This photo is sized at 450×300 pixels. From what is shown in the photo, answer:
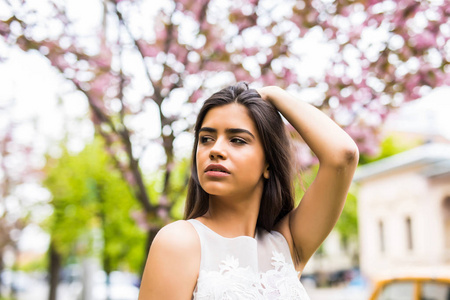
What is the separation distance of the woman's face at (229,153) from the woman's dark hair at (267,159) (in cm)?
2

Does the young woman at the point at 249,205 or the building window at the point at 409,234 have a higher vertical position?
the young woman at the point at 249,205

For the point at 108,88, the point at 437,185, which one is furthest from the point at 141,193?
the point at 437,185

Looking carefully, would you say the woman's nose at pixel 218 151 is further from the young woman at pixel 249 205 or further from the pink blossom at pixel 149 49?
the pink blossom at pixel 149 49

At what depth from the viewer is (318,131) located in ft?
5.52

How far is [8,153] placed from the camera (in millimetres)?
13984

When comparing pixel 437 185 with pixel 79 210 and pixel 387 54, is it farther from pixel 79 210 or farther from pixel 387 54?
pixel 387 54

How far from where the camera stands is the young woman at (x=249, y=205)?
1532mm

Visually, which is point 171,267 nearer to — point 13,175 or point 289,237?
point 289,237

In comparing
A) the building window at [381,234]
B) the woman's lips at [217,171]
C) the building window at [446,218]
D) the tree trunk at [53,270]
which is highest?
the woman's lips at [217,171]

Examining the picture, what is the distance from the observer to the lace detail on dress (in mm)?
1516

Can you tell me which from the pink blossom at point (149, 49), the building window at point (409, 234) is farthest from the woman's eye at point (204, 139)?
the building window at point (409, 234)

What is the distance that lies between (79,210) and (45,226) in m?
1.73

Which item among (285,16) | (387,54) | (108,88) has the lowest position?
(108,88)

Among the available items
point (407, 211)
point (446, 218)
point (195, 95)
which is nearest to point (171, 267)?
point (195, 95)
